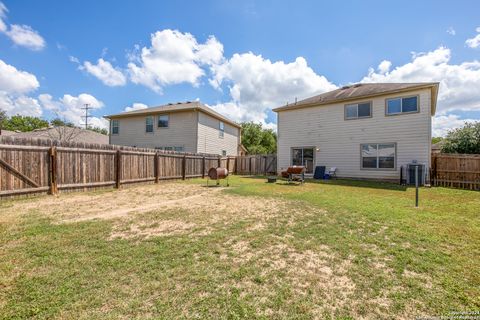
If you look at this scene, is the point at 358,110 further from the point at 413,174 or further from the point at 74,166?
the point at 74,166

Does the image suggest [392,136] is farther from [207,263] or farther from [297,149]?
[207,263]

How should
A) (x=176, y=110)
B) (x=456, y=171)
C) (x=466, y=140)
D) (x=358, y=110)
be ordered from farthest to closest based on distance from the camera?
(x=176, y=110)
(x=466, y=140)
(x=358, y=110)
(x=456, y=171)

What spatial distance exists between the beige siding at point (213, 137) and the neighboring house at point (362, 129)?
6744 millimetres

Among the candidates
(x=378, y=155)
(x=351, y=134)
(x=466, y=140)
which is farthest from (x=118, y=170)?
(x=466, y=140)

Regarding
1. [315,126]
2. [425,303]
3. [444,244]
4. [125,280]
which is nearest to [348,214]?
[444,244]

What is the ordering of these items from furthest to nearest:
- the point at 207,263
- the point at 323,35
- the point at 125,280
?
the point at 323,35 → the point at 207,263 → the point at 125,280

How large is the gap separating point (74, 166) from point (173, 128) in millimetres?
11586

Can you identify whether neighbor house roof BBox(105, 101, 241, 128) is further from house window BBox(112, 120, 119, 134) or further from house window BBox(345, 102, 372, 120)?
house window BBox(345, 102, 372, 120)

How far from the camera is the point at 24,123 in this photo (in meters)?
47.3

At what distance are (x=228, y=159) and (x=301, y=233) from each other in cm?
1585

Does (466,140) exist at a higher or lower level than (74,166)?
higher

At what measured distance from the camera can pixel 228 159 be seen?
781 inches

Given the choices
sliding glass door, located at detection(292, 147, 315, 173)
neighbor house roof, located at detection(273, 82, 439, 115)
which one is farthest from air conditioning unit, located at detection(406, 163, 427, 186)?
sliding glass door, located at detection(292, 147, 315, 173)

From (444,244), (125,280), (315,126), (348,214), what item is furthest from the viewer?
(315,126)
